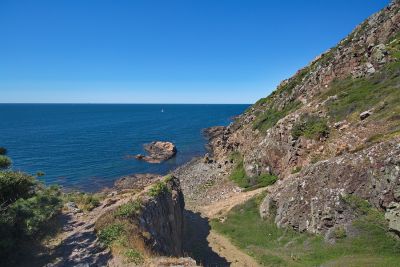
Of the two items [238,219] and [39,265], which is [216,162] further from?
[39,265]

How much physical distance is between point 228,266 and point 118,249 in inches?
564

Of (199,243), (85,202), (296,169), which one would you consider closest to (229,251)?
(199,243)

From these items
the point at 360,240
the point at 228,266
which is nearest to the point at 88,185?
the point at 228,266

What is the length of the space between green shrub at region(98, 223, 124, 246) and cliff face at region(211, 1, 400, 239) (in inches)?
761

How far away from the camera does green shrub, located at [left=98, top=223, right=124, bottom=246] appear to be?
59.6 ft

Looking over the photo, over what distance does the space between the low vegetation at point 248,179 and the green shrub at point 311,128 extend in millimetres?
7804

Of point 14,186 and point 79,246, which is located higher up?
point 14,186

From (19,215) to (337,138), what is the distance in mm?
38570

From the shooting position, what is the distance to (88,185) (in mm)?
65312

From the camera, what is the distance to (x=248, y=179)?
5366 centimetres

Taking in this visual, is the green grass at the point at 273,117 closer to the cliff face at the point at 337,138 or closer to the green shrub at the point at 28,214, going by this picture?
the cliff face at the point at 337,138

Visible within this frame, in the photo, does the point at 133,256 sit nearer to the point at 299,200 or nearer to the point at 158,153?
the point at 299,200

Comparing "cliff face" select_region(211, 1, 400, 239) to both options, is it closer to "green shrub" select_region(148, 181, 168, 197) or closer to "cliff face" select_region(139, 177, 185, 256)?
"cliff face" select_region(139, 177, 185, 256)

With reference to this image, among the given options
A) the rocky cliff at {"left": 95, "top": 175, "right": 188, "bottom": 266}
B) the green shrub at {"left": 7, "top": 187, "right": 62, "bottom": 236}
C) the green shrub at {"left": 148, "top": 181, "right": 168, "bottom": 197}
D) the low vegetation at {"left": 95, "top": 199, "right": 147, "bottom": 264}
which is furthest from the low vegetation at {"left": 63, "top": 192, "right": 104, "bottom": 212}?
the green shrub at {"left": 7, "top": 187, "right": 62, "bottom": 236}
